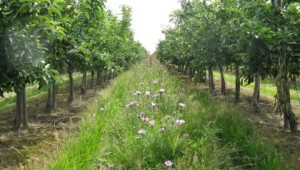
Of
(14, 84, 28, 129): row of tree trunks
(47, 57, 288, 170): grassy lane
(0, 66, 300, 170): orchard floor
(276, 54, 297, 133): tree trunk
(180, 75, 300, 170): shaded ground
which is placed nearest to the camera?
(47, 57, 288, 170): grassy lane

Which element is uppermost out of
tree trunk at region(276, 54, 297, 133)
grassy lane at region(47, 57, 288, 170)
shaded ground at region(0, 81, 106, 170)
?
tree trunk at region(276, 54, 297, 133)

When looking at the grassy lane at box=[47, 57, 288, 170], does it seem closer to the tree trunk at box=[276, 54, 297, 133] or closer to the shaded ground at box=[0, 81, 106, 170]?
the shaded ground at box=[0, 81, 106, 170]

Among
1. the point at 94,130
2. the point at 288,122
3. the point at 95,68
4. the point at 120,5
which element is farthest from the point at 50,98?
the point at 120,5

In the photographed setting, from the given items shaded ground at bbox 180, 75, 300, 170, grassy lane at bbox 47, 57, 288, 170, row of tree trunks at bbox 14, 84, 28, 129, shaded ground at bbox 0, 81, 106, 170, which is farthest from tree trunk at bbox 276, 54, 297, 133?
row of tree trunks at bbox 14, 84, 28, 129

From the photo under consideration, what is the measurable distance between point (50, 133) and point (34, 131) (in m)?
0.50

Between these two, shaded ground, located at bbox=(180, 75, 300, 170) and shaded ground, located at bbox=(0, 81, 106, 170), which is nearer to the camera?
shaded ground, located at bbox=(180, 75, 300, 170)

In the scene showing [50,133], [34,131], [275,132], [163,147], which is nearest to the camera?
[163,147]

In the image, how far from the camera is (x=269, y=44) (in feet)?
19.0

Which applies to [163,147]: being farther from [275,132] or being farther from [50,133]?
[50,133]

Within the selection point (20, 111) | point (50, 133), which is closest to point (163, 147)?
point (50, 133)

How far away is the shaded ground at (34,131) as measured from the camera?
5957 millimetres

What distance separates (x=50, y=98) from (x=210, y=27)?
6.06m

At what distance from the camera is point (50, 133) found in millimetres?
7762

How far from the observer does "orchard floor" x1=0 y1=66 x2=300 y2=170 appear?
571cm
